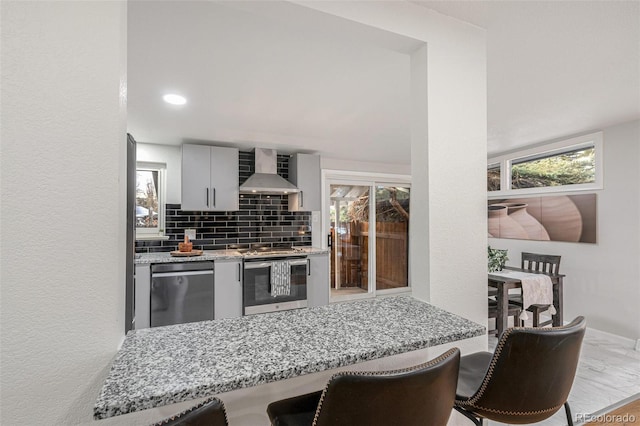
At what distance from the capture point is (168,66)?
1899 mm

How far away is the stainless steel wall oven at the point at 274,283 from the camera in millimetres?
3680

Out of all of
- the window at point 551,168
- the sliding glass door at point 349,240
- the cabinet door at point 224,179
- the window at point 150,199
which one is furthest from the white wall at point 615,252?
the window at point 150,199

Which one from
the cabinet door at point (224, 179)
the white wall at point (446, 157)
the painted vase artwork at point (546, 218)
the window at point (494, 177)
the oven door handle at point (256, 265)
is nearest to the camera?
the white wall at point (446, 157)

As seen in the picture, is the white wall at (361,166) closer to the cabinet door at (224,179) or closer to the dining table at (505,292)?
the cabinet door at (224,179)

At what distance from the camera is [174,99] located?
2.43 m

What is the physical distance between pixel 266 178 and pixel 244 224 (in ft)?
2.56

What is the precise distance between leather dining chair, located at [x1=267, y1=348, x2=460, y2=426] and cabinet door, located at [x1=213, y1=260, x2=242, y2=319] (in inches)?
121

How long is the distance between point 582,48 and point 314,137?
2.46m

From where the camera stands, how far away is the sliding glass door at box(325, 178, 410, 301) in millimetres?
5020

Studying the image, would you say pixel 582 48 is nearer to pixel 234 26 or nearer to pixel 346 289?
pixel 234 26

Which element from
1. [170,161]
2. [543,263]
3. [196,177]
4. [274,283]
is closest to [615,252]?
[543,263]

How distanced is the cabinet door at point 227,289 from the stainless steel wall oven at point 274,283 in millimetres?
72

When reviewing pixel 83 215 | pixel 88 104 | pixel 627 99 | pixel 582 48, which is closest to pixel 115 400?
pixel 83 215

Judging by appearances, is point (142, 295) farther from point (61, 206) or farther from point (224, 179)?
point (61, 206)
